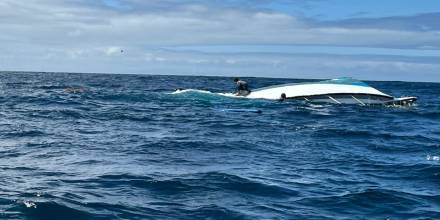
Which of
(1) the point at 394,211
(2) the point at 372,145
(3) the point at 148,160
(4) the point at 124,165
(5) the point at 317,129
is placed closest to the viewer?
(1) the point at 394,211

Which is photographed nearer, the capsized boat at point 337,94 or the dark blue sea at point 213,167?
the dark blue sea at point 213,167

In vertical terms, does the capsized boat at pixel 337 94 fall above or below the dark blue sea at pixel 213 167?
above

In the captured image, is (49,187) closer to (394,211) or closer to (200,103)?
(394,211)

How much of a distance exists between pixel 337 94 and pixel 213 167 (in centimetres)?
2076

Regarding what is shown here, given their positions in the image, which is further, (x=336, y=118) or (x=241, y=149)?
(x=336, y=118)

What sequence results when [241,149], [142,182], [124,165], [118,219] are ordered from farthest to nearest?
[241,149] < [124,165] < [142,182] < [118,219]

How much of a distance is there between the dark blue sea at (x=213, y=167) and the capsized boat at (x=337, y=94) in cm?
707

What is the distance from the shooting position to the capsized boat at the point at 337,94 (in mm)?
32188

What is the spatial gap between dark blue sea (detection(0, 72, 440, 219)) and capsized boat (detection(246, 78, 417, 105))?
23.2 ft

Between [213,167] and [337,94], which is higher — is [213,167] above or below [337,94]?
below

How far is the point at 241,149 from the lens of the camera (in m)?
15.7

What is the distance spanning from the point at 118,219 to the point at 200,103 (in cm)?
2549

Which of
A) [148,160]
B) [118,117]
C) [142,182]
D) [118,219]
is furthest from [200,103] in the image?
[118,219]

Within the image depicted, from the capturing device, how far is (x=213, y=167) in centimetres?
1280
